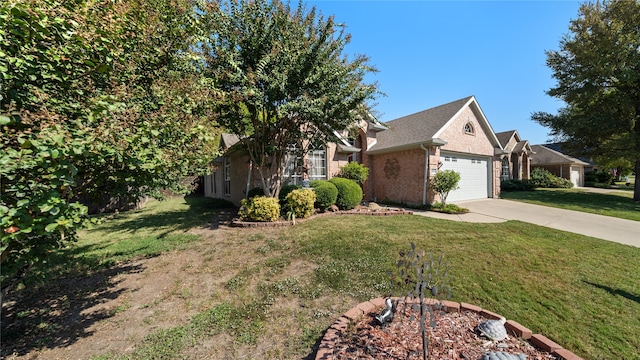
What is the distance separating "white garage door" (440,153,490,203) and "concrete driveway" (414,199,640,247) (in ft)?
6.58

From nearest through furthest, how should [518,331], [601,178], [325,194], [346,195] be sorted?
[518,331] < [325,194] < [346,195] < [601,178]

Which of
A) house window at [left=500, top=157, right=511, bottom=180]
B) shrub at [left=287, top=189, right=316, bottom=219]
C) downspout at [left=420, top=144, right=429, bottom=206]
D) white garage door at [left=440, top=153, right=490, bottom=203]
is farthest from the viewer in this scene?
house window at [left=500, top=157, right=511, bottom=180]

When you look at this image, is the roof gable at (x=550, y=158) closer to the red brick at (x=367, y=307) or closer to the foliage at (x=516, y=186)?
the foliage at (x=516, y=186)

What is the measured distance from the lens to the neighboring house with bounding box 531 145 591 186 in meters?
25.9

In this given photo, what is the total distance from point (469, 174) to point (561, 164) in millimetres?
21200

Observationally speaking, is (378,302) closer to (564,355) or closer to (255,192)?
(564,355)

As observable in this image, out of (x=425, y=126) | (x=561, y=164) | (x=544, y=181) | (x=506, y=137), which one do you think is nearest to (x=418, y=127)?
(x=425, y=126)

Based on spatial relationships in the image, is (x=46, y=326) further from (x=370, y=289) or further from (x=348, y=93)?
(x=348, y=93)

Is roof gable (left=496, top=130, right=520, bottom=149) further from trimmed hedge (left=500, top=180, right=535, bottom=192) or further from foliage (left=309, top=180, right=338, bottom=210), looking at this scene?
foliage (left=309, top=180, right=338, bottom=210)

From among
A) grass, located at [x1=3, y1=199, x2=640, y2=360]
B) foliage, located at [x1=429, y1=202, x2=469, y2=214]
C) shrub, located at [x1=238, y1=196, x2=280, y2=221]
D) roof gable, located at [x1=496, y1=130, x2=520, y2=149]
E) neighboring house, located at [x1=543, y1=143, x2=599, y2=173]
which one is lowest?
grass, located at [x1=3, y1=199, x2=640, y2=360]

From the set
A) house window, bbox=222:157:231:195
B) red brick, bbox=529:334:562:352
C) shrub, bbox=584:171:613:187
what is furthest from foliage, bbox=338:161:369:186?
shrub, bbox=584:171:613:187

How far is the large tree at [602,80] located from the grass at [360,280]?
14.2 metres

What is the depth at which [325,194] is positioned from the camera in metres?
10.0

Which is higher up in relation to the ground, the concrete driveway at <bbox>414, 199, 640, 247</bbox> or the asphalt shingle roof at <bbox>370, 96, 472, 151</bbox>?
the asphalt shingle roof at <bbox>370, 96, 472, 151</bbox>
